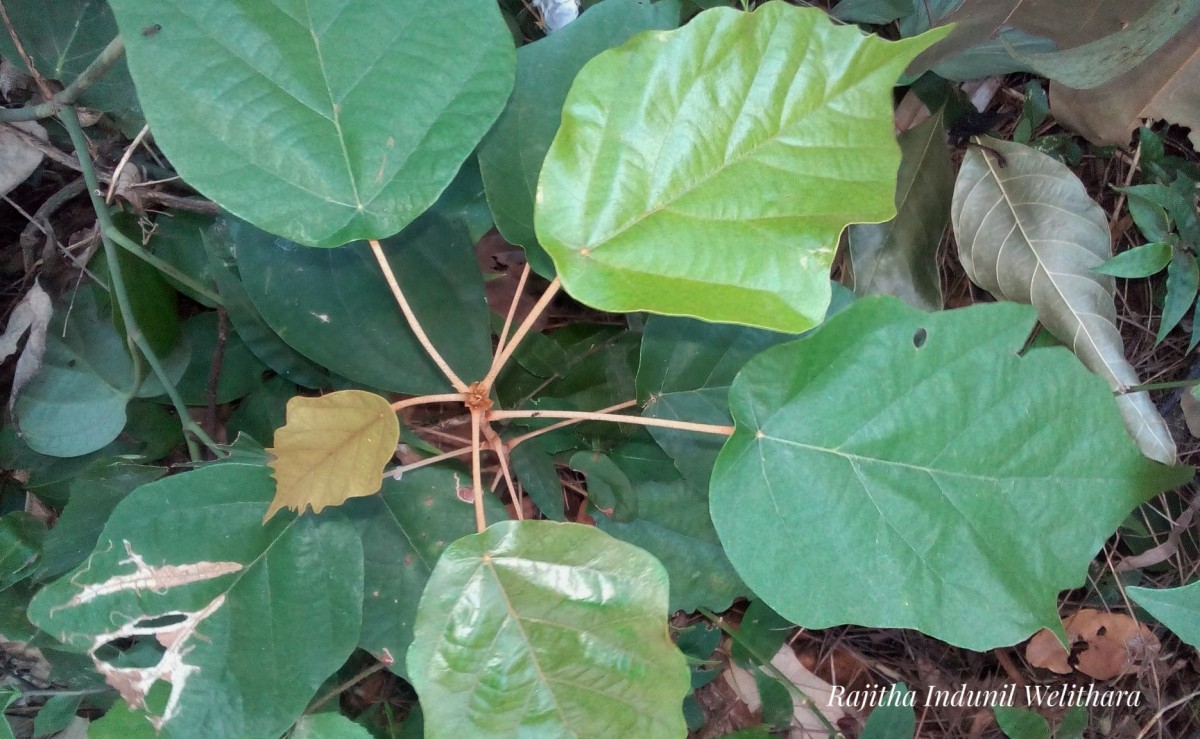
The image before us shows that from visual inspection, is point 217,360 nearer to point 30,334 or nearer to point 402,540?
point 30,334

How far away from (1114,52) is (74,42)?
1156mm

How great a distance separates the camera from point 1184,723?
1.18m

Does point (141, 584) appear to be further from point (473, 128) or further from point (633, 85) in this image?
point (633, 85)

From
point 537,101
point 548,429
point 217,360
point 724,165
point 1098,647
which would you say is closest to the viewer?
point 724,165

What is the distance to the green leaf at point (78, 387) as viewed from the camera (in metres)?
0.94

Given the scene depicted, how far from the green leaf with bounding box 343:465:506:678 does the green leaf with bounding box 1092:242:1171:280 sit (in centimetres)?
88

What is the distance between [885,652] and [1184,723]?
0.47 metres

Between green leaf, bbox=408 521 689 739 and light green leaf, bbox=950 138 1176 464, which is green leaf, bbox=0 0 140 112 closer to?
green leaf, bbox=408 521 689 739

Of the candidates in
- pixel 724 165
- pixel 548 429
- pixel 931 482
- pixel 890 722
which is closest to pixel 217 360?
pixel 548 429

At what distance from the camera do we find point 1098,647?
A: 119cm

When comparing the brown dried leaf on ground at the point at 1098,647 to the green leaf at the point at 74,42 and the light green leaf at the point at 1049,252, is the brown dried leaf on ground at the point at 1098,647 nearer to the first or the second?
the light green leaf at the point at 1049,252

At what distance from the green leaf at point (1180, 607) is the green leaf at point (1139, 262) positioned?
0.41 meters

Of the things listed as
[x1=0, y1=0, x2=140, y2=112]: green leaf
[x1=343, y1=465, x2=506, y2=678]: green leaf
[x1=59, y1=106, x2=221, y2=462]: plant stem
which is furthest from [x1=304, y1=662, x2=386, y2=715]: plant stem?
[x1=0, y1=0, x2=140, y2=112]: green leaf

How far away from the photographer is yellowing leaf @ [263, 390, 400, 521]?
24.6 inches
